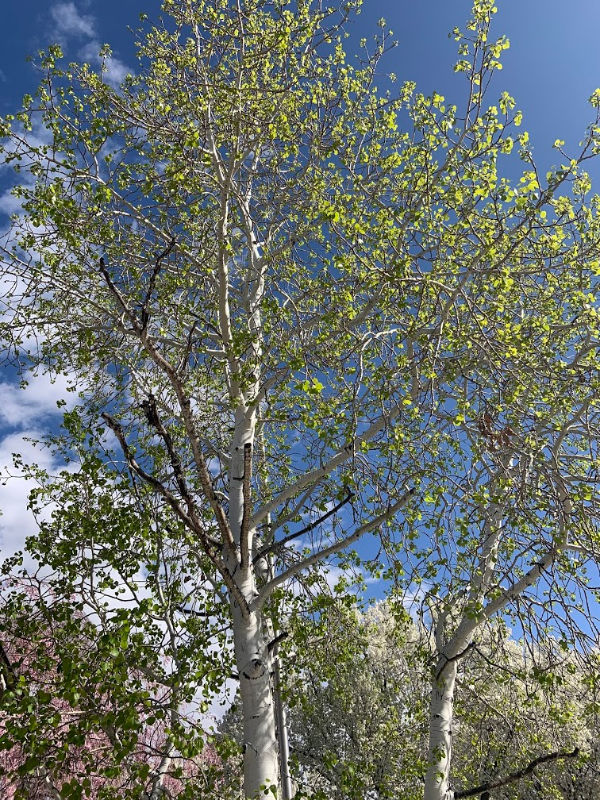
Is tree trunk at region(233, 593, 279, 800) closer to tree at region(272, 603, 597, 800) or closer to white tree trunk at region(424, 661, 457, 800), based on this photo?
tree at region(272, 603, 597, 800)

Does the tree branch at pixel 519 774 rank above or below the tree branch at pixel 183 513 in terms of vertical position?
below

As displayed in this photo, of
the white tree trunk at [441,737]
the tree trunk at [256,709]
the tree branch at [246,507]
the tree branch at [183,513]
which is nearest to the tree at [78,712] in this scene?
the tree trunk at [256,709]

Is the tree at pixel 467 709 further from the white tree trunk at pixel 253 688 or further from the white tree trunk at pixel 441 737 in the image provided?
the white tree trunk at pixel 253 688

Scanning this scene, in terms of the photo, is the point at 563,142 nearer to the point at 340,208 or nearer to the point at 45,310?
the point at 340,208

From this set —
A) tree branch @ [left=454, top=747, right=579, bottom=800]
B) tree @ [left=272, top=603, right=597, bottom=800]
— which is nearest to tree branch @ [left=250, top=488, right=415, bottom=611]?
tree @ [left=272, top=603, right=597, bottom=800]

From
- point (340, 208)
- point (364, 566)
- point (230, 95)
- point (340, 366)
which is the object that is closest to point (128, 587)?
point (364, 566)

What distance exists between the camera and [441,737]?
8.02 meters

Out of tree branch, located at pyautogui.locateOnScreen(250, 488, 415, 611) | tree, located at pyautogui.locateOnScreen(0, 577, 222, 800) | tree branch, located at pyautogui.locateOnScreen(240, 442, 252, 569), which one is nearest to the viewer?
tree, located at pyautogui.locateOnScreen(0, 577, 222, 800)

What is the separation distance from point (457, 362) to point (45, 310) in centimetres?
580

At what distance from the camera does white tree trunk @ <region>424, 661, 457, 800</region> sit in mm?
7695

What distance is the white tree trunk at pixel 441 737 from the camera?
25.2 feet

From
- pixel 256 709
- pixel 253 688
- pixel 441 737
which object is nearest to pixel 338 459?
pixel 253 688

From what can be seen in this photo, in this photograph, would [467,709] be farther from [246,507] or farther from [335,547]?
[246,507]

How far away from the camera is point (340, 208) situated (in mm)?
6543
